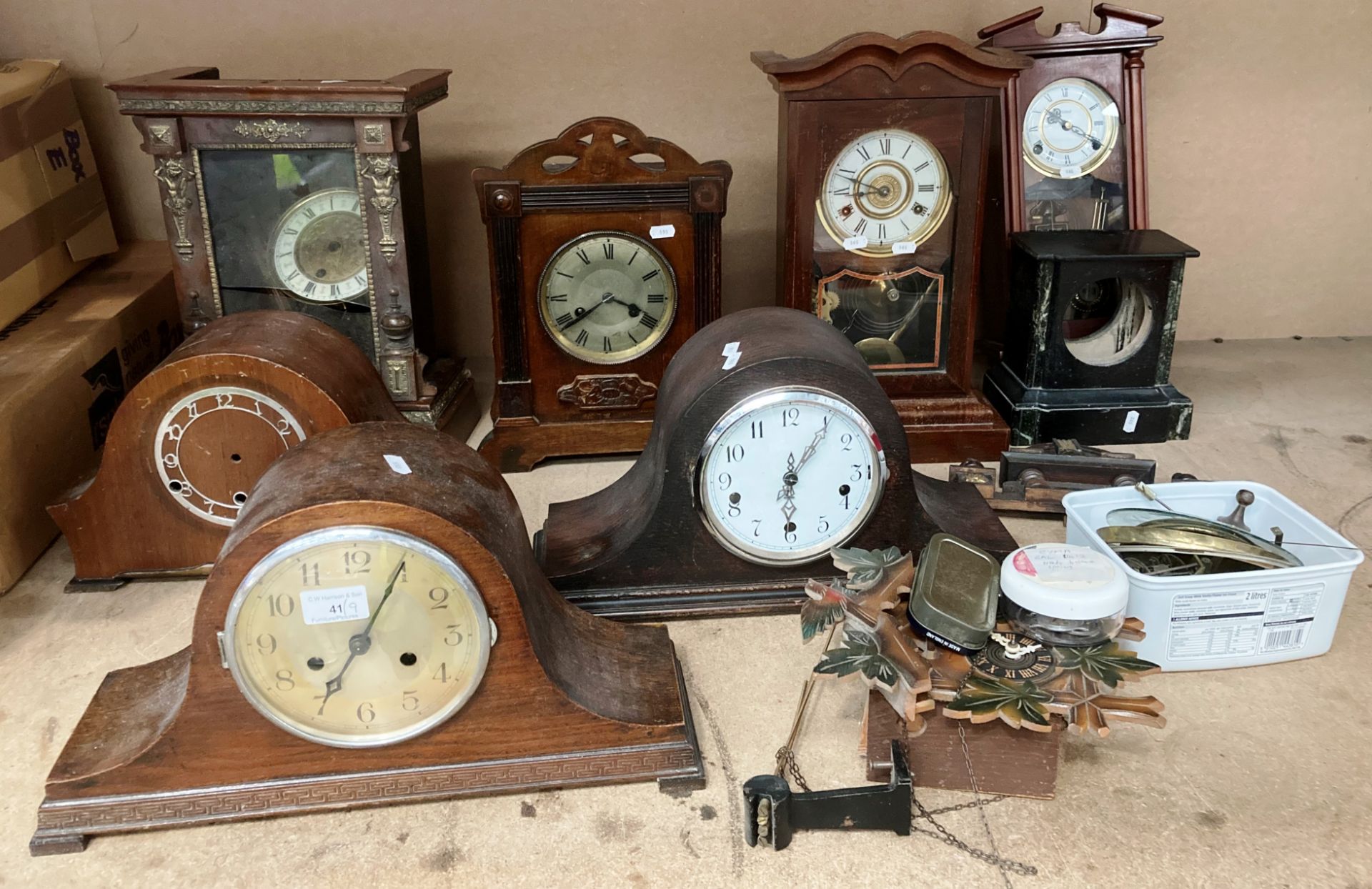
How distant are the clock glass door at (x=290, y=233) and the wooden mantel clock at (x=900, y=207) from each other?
1.04 meters

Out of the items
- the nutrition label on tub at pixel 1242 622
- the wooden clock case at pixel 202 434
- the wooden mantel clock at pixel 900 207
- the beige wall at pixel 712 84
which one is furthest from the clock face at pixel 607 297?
the nutrition label on tub at pixel 1242 622

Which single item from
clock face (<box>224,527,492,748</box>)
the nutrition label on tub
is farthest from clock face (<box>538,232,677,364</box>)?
the nutrition label on tub

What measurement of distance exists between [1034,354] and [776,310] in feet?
3.04

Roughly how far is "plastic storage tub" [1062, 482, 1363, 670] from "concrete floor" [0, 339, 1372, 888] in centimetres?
4

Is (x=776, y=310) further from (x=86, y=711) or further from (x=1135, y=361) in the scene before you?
(x=86, y=711)

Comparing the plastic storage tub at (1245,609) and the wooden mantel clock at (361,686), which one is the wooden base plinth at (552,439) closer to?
the wooden mantel clock at (361,686)

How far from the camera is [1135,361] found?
2.95 meters

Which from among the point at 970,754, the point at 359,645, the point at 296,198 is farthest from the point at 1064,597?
the point at 296,198

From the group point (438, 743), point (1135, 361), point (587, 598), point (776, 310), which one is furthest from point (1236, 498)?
point (438, 743)

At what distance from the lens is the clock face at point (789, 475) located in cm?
204

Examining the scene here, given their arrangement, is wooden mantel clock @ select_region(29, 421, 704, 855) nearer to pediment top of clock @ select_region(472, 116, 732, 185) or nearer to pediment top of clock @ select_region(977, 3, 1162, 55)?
pediment top of clock @ select_region(472, 116, 732, 185)

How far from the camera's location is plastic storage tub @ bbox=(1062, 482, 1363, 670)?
6.48 feet

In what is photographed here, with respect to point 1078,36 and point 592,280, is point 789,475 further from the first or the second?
point 1078,36

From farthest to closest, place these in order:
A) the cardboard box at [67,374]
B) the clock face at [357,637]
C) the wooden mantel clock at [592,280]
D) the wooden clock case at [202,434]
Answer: the wooden mantel clock at [592,280], the cardboard box at [67,374], the wooden clock case at [202,434], the clock face at [357,637]
